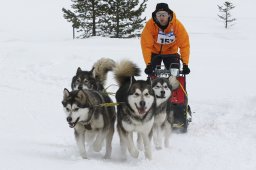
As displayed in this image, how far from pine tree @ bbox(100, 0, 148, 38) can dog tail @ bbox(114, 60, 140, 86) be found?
17.1 metres

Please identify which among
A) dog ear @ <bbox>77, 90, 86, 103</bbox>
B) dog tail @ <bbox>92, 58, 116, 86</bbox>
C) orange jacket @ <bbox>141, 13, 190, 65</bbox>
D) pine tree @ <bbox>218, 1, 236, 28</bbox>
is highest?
pine tree @ <bbox>218, 1, 236, 28</bbox>

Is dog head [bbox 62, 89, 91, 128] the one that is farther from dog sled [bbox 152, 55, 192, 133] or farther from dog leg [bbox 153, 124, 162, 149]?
dog sled [bbox 152, 55, 192, 133]

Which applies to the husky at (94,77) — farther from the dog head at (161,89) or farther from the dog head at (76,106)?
the dog head at (76,106)

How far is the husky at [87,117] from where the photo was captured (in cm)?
403

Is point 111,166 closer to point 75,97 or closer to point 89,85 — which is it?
point 75,97

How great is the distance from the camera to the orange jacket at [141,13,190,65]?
544 cm

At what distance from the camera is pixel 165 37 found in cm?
549

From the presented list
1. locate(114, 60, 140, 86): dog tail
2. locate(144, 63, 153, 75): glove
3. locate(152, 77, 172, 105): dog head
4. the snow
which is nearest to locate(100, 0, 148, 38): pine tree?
the snow

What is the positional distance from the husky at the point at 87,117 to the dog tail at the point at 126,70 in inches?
15.9

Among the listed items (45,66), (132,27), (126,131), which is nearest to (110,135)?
(126,131)

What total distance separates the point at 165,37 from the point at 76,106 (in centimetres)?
200

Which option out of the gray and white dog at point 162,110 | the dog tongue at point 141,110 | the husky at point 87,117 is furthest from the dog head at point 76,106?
the gray and white dog at point 162,110

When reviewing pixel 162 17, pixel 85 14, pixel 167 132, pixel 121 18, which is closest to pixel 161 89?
pixel 167 132

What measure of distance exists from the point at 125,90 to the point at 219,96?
12.3 feet
